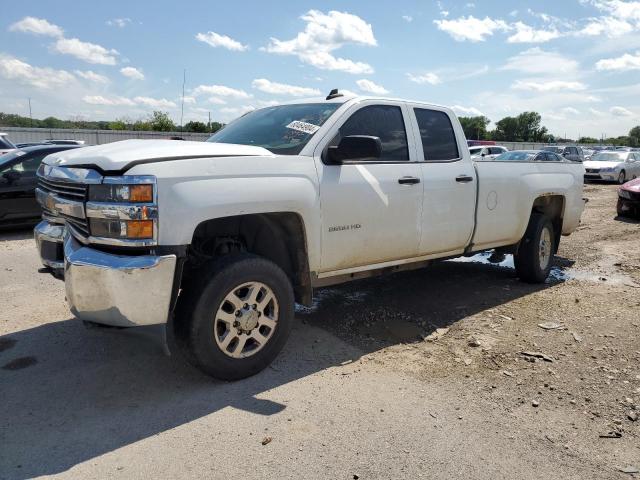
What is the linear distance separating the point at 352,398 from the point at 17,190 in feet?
26.2

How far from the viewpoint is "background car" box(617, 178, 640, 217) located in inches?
465

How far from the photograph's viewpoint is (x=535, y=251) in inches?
250

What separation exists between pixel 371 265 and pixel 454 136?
5.58ft

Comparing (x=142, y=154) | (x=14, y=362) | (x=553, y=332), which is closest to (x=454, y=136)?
(x=553, y=332)

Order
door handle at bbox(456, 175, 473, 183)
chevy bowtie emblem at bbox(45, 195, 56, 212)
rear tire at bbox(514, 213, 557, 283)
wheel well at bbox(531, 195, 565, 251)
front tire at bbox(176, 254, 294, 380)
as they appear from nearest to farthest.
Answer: front tire at bbox(176, 254, 294, 380) → chevy bowtie emblem at bbox(45, 195, 56, 212) → door handle at bbox(456, 175, 473, 183) → rear tire at bbox(514, 213, 557, 283) → wheel well at bbox(531, 195, 565, 251)

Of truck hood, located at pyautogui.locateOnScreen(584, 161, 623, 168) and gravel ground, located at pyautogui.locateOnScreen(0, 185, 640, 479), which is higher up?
truck hood, located at pyautogui.locateOnScreen(584, 161, 623, 168)

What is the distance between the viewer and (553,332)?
4.82 meters

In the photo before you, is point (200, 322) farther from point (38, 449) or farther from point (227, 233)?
point (38, 449)

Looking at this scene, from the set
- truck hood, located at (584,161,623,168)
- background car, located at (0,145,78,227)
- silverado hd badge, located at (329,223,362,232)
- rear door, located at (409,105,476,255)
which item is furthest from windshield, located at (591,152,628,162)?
silverado hd badge, located at (329,223,362,232)

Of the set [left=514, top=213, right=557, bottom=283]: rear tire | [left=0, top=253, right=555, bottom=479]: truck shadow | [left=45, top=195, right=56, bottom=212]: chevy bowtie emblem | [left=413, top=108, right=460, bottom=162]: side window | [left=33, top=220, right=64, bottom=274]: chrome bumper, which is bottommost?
[left=0, top=253, right=555, bottom=479]: truck shadow

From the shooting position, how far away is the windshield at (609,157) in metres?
23.6

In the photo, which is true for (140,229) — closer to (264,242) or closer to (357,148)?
(264,242)

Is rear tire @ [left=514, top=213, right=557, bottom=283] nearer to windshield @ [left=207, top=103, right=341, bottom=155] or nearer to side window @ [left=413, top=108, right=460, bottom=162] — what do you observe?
side window @ [left=413, top=108, right=460, bottom=162]

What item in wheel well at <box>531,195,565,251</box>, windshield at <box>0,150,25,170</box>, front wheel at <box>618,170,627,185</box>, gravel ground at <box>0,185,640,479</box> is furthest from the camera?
front wheel at <box>618,170,627,185</box>
